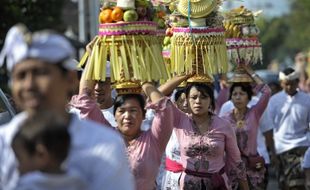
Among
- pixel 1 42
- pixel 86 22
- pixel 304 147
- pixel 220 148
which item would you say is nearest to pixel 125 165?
pixel 220 148

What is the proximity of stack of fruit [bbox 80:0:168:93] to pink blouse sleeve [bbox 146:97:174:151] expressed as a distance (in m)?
0.42

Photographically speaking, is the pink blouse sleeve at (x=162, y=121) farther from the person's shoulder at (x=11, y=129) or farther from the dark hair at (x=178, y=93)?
the dark hair at (x=178, y=93)

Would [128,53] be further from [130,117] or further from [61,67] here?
[61,67]

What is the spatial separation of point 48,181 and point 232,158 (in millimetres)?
5080

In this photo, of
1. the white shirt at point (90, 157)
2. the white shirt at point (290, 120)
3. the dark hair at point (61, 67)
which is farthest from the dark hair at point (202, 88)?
the dark hair at point (61, 67)

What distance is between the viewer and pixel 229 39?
1058 cm

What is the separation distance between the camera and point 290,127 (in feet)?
43.6

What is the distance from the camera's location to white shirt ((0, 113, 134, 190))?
13.5 ft

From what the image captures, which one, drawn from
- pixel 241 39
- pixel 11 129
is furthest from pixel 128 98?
pixel 241 39

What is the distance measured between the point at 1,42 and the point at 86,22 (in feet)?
10.1

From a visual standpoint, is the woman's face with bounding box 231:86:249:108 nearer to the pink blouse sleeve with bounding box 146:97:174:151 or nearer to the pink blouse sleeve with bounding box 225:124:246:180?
the pink blouse sleeve with bounding box 225:124:246:180

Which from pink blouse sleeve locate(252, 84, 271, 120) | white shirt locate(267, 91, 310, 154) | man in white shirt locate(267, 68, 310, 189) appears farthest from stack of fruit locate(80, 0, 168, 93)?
white shirt locate(267, 91, 310, 154)

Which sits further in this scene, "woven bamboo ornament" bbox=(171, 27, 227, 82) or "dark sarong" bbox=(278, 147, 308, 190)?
"dark sarong" bbox=(278, 147, 308, 190)

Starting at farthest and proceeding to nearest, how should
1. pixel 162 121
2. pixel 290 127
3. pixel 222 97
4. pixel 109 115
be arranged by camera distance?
pixel 222 97 < pixel 290 127 < pixel 109 115 < pixel 162 121
